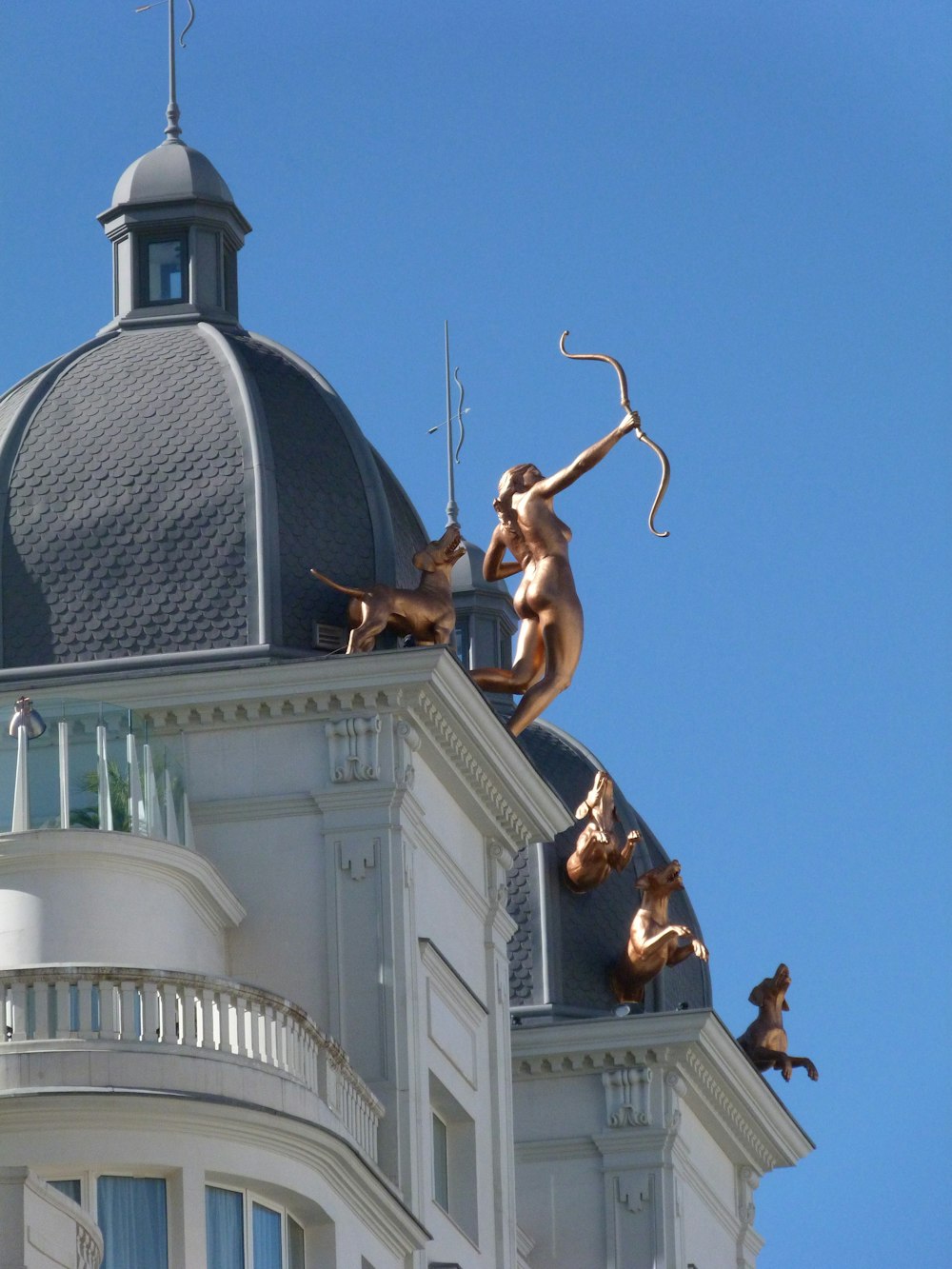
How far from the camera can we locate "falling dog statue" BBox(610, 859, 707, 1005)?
58.8 meters

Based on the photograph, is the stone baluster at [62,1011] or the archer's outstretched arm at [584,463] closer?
the stone baluster at [62,1011]

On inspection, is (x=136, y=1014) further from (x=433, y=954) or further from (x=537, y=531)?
(x=537, y=531)

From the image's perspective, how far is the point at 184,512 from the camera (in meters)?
48.7

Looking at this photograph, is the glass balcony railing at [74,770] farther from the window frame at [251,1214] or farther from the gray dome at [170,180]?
the gray dome at [170,180]

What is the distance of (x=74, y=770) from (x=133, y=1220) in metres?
6.52

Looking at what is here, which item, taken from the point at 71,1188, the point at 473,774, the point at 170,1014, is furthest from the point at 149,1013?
the point at 473,774

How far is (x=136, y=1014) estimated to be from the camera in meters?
41.0

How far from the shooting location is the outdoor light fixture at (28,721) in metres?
44.7

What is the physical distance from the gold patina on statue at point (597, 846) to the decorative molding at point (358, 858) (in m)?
12.6

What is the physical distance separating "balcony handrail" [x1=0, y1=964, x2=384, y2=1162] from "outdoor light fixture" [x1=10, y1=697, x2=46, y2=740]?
4.33 m

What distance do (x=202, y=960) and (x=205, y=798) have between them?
7.60 feet

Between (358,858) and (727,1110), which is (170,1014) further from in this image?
(727,1110)

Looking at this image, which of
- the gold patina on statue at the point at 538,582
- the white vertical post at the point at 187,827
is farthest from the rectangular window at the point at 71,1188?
the gold patina on statue at the point at 538,582

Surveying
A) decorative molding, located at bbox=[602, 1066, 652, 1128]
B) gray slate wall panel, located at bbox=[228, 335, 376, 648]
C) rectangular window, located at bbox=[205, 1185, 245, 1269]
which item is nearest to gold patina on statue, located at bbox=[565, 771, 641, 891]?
decorative molding, located at bbox=[602, 1066, 652, 1128]
